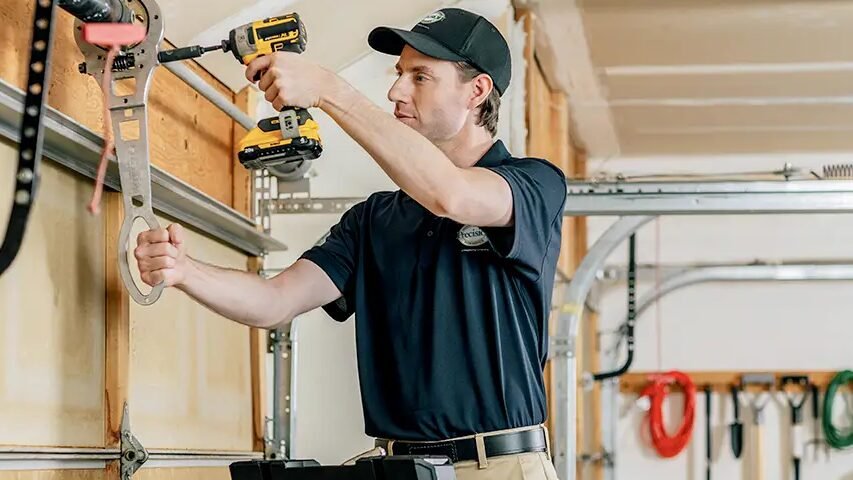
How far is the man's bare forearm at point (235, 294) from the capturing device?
2219 mm

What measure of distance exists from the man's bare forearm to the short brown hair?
527 mm

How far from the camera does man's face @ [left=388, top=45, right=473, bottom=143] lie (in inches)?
92.9

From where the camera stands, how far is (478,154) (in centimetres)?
241

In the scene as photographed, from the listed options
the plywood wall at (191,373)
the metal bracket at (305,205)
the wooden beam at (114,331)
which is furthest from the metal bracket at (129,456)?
the metal bracket at (305,205)

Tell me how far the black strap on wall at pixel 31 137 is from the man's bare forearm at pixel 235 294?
2.17 ft

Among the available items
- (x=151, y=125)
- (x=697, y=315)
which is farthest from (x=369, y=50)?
(x=697, y=315)

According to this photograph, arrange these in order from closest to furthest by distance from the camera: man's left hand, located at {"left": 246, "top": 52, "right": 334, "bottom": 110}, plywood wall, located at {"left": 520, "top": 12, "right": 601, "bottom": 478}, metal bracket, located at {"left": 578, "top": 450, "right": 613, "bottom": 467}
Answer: man's left hand, located at {"left": 246, "top": 52, "right": 334, "bottom": 110} → plywood wall, located at {"left": 520, "top": 12, "right": 601, "bottom": 478} → metal bracket, located at {"left": 578, "top": 450, "right": 613, "bottom": 467}

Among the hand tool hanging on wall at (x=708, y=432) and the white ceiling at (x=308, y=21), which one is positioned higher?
the white ceiling at (x=308, y=21)

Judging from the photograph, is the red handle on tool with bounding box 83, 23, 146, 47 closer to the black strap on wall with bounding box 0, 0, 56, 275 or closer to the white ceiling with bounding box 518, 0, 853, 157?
the black strap on wall with bounding box 0, 0, 56, 275

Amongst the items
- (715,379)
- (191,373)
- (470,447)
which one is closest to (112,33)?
(470,447)

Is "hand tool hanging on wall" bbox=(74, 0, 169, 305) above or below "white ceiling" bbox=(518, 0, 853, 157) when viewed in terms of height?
below

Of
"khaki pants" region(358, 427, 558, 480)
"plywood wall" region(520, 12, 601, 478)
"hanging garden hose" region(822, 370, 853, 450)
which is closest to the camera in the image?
"khaki pants" region(358, 427, 558, 480)

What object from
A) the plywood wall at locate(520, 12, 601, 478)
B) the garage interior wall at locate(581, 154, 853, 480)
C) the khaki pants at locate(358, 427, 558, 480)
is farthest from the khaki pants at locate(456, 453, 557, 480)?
the garage interior wall at locate(581, 154, 853, 480)

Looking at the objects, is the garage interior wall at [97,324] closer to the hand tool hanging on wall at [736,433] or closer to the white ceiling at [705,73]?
the white ceiling at [705,73]
